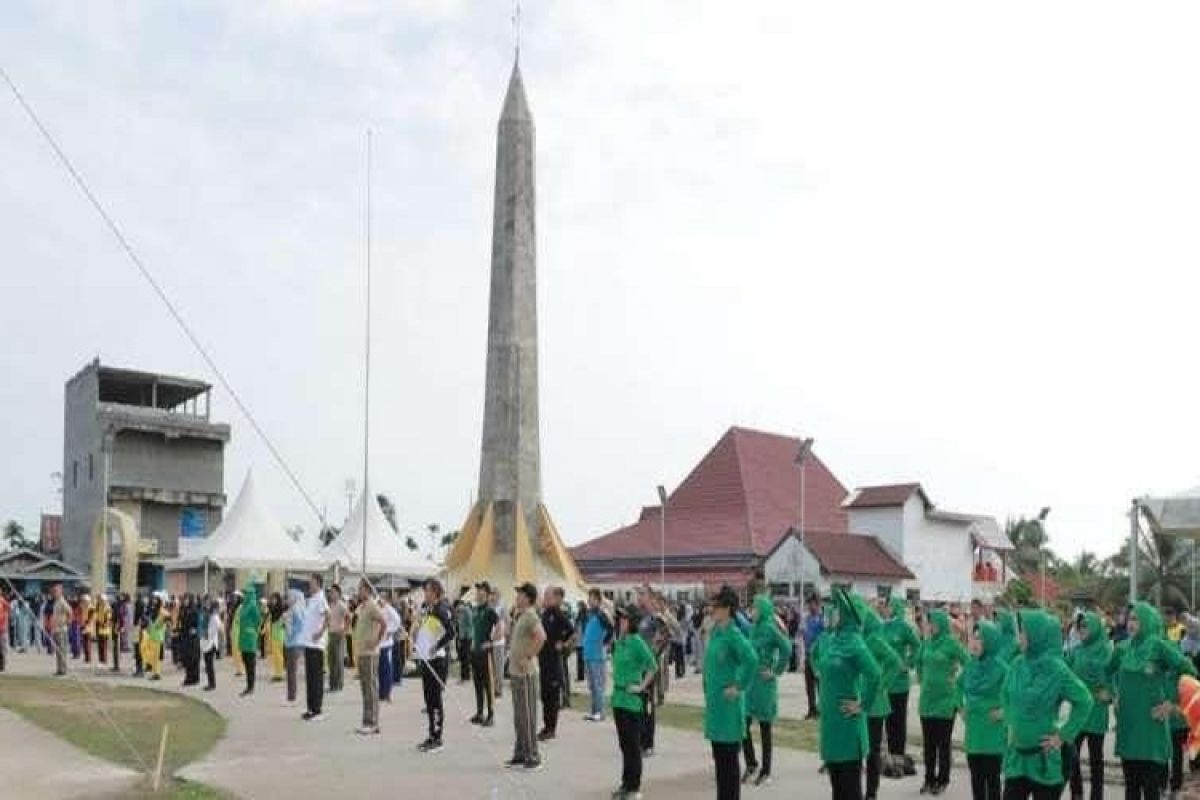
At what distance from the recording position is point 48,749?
1505cm

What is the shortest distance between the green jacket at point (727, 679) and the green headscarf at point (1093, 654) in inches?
117

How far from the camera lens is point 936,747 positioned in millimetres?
12289

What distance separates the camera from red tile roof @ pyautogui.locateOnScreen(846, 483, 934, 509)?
50062 mm

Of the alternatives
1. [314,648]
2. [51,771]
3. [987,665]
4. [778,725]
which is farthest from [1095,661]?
[314,648]

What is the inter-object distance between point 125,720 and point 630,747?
360 inches

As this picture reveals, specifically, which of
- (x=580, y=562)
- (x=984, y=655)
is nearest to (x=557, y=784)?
(x=984, y=655)

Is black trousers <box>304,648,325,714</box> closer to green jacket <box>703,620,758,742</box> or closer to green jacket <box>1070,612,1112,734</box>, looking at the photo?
green jacket <box>703,620,758,742</box>

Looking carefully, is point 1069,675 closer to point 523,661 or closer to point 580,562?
point 523,661

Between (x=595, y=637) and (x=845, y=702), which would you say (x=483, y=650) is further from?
(x=845, y=702)

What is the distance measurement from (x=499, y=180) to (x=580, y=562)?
19.2 meters

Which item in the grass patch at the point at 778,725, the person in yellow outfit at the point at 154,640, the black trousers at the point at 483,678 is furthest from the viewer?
the person in yellow outfit at the point at 154,640

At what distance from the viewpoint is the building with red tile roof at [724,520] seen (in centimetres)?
A: 4778

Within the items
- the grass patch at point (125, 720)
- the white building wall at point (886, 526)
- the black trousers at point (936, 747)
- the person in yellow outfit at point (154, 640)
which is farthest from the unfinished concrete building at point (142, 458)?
the black trousers at point (936, 747)

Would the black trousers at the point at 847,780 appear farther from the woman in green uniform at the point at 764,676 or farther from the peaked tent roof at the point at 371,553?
the peaked tent roof at the point at 371,553
